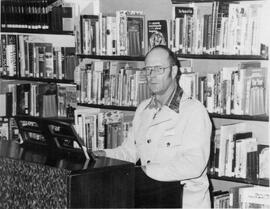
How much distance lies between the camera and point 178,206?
8.77 feet

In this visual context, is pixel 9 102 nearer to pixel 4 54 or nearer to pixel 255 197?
pixel 4 54

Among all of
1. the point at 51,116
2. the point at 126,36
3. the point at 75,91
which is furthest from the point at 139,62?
the point at 51,116

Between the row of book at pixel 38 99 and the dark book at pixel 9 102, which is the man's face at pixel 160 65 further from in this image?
the dark book at pixel 9 102

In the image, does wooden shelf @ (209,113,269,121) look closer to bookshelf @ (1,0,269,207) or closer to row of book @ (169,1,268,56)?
bookshelf @ (1,0,269,207)

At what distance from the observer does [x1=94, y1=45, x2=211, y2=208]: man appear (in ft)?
9.68

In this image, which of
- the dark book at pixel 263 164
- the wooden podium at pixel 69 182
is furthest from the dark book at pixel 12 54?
the wooden podium at pixel 69 182

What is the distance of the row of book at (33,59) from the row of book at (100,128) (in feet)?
1.95

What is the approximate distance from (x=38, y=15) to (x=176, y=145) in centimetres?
246

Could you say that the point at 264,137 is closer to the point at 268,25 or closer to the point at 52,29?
the point at 268,25

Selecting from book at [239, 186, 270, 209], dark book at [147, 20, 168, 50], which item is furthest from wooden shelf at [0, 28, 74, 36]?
book at [239, 186, 270, 209]

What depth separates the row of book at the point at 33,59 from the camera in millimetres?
5020

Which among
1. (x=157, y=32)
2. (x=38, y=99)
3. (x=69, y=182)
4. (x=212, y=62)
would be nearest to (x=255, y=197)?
(x=212, y=62)

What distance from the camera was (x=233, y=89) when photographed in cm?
371

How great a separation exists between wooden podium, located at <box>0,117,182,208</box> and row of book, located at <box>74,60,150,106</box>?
161 cm
